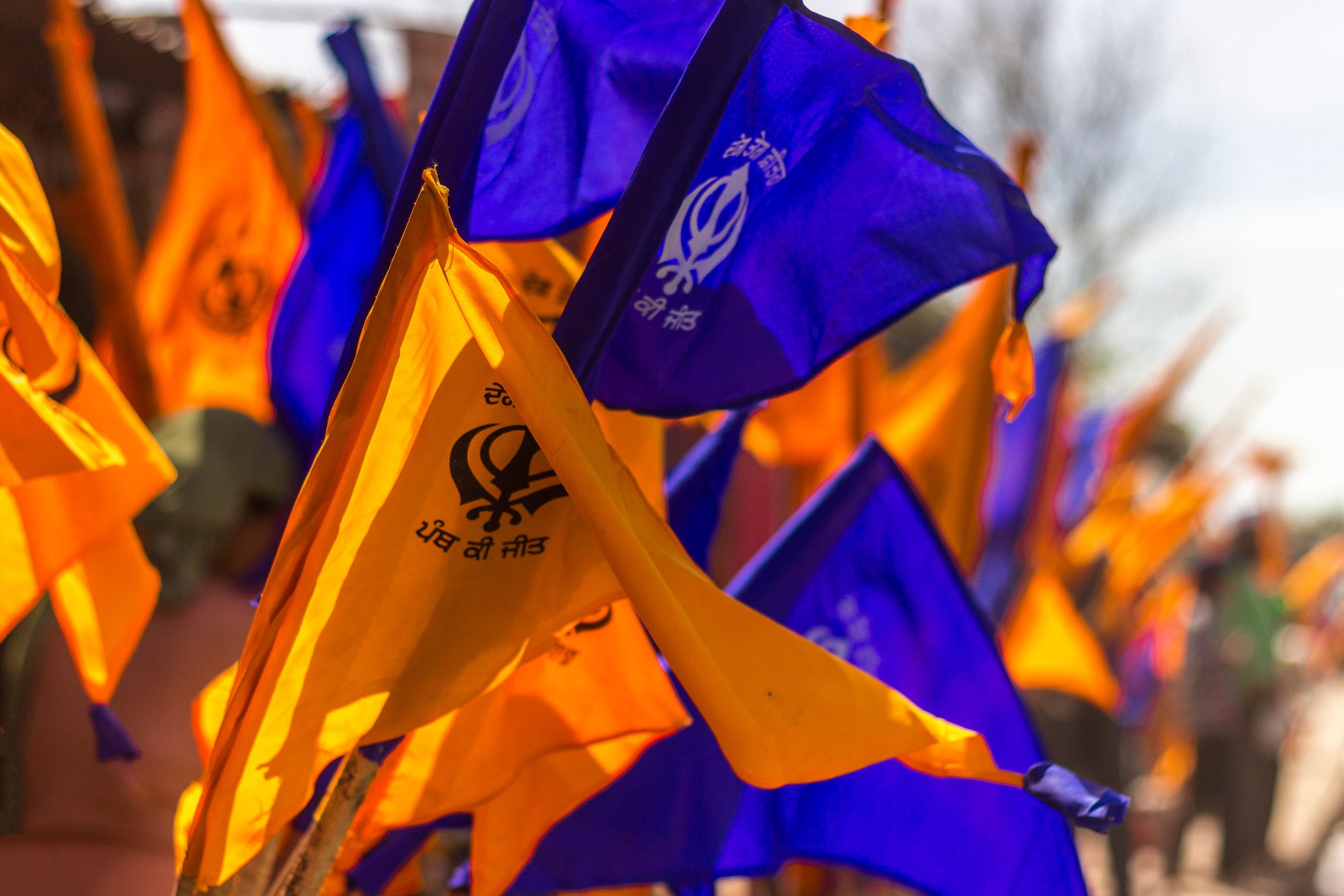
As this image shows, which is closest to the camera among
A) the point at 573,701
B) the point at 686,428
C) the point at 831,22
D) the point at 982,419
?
the point at 831,22

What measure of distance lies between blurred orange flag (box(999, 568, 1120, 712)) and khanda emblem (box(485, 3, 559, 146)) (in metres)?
2.49

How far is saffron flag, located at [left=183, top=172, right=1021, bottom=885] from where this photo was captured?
1.35 meters

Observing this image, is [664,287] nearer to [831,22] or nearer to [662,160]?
[662,160]

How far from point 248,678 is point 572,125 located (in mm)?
864

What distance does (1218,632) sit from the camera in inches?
229

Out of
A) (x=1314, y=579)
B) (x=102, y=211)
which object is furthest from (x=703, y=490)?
(x=1314, y=579)

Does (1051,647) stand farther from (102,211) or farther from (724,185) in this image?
(102,211)

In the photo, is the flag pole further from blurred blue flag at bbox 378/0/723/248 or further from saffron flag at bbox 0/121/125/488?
blurred blue flag at bbox 378/0/723/248

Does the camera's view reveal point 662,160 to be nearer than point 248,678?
No

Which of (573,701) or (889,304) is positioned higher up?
(889,304)

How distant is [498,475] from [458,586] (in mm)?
139

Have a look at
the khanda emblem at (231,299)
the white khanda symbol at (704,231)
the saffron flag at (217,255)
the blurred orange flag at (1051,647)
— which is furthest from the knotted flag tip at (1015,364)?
the khanda emblem at (231,299)

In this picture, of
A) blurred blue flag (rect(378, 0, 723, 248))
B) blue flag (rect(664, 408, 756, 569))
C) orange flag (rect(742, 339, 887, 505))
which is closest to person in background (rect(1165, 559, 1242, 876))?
orange flag (rect(742, 339, 887, 505))

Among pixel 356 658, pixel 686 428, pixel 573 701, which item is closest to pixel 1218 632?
pixel 686 428
